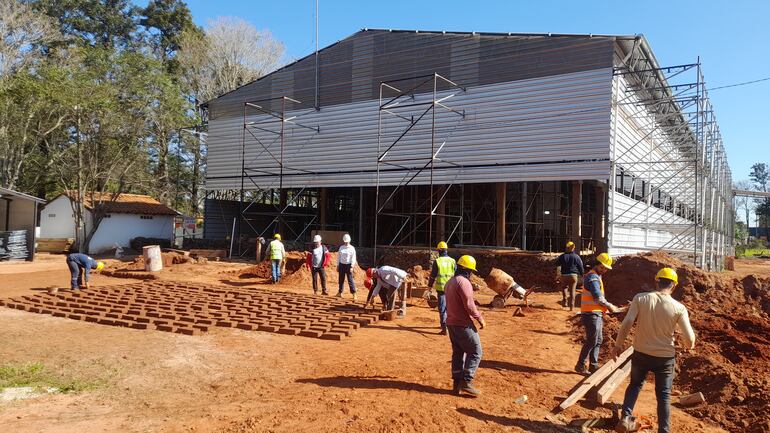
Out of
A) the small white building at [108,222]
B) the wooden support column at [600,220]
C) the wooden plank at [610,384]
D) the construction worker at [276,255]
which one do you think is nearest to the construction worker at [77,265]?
the construction worker at [276,255]

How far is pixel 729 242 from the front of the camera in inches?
1531

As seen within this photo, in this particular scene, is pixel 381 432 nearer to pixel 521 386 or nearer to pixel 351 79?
pixel 521 386

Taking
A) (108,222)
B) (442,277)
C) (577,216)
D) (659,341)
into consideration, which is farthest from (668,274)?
(108,222)

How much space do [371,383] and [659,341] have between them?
3.23 meters

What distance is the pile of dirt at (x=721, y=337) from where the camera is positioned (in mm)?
5684

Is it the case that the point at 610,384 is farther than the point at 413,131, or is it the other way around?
the point at 413,131

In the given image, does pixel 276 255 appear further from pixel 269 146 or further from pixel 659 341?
pixel 269 146

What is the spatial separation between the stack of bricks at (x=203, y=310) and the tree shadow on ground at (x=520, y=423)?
3.89 m

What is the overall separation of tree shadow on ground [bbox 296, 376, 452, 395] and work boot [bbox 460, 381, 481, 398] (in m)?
0.16

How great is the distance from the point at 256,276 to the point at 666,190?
67.7 feet

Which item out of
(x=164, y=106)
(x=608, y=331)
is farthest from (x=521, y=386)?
(x=164, y=106)

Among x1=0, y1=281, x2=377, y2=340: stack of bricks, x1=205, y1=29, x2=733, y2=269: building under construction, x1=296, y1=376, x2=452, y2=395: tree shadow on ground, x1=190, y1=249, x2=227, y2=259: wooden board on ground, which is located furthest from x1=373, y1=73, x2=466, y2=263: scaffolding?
x1=296, y1=376, x2=452, y2=395: tree shadow on ground

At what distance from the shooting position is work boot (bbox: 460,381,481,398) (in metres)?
5.82

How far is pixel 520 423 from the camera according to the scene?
508 cm
